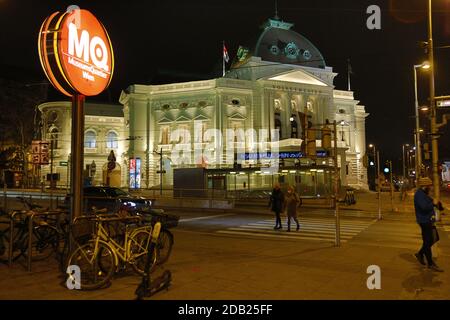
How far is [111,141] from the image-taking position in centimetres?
7644

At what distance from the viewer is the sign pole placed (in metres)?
8.75

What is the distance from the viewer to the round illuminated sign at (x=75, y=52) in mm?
8070

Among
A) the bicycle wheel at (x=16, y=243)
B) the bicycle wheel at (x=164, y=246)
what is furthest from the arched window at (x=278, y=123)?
the bicycle wheel at (x=16, y=243)

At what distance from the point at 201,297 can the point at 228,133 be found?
201 ft

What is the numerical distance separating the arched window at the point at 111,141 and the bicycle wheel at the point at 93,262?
232ft

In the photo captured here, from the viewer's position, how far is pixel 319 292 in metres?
7.10

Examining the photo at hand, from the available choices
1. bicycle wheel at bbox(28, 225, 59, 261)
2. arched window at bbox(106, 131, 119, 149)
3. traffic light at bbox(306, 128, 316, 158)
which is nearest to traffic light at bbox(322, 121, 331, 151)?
traffic light at bbox(306, 128, 316, 158)

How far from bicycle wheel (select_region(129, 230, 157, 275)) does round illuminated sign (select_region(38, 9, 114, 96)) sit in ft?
10.0

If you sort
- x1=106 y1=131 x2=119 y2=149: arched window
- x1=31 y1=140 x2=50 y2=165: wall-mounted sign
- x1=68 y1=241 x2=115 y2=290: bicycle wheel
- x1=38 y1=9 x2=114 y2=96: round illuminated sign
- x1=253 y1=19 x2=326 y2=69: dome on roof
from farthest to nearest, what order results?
x1=106 y1=131 x2=119 y2=149: arched window → x1=253 y1=19 x2=326 y2=69: dome on roof → x1=31 y1=140 x2=50 y2=165: wall-mounted sign → x1=38 y1=9 x2=114 y2=96: round illuminated sign → x1=68 y1=241 x2=115 y2=290: bicycle wheel

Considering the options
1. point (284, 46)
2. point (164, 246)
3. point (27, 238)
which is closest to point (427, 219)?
point (164, 246)

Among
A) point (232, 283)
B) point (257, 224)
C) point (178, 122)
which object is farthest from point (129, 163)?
point (232, 283)

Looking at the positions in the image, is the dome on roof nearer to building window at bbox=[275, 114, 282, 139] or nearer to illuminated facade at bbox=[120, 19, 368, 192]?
illuminated facade at bbox=[120, 19, 368, 192]

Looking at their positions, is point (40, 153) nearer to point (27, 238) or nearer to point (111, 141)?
point (27, 238)
